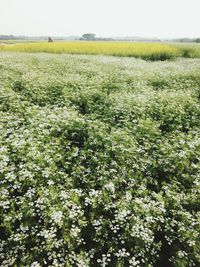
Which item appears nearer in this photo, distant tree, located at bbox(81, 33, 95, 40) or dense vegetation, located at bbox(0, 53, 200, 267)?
dense vegetation, located at bbox(0, 53, 200, 267)

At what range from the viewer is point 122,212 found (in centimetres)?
450

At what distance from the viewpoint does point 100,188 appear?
17.8 ft

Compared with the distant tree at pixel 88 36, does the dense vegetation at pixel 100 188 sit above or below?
below

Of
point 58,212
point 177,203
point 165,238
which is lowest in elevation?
point 165,238

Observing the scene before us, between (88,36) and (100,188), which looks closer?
(100,188)

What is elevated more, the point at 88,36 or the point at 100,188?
the point at 88,36

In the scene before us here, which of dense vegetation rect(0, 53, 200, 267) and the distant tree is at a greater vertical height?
the distant tree

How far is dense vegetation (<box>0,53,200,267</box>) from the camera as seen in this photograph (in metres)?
4.18

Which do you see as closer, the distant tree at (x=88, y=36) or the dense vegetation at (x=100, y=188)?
the dense vegetation at (x=100, y=188)

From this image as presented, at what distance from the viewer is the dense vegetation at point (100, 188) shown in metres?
4.18

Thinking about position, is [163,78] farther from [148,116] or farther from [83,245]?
[83,245]

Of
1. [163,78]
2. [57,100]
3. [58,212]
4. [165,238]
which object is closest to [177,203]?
[165,238]

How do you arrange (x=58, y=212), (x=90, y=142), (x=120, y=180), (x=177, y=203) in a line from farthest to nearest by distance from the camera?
1. (x=90, y=142)
2. (x=120, y=180)
3. (x=177, y=203)
4. (x=58, y=212)

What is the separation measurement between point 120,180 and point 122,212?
100 cm
